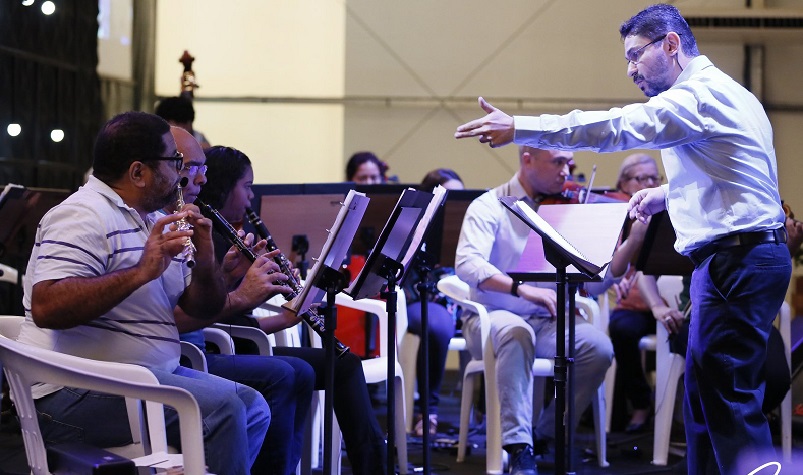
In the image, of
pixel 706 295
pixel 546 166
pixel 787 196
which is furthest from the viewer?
pixel 787 196

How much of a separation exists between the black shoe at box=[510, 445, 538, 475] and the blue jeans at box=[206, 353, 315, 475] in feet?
3.64

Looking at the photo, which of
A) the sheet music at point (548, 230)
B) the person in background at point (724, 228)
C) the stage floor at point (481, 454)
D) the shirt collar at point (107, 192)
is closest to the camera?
the shirt collar at point (107, 192)

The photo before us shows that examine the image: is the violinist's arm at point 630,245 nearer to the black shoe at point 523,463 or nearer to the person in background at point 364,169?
the black shoe at point 523,463

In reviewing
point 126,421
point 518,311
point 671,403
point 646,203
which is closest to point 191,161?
point 126,421

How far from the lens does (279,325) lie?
3.76 meters

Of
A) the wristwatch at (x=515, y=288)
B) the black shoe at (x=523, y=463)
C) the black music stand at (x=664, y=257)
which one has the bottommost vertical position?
the black shoe at (x=523, y=463)

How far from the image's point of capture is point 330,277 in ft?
9.61

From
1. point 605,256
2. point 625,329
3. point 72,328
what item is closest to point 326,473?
point 72,328

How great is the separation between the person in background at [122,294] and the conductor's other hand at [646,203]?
151 cm

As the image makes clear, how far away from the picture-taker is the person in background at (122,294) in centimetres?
254

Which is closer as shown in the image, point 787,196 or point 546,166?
point 546,166

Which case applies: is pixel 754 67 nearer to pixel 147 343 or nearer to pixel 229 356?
pixel 229 356

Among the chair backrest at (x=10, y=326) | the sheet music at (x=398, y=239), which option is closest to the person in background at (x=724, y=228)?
the sheet music at (x=398, y=239)

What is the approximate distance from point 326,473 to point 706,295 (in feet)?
4.38
